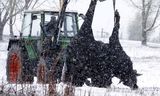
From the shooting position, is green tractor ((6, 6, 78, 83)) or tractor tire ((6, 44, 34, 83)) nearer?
green tractor ((6, 6, 78, 83))

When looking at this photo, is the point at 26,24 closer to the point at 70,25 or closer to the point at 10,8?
the point at 70,25

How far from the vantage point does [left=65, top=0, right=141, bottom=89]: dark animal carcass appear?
10.9 m

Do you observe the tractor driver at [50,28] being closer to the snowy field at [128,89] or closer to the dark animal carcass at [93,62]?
the snowy field at [128,89]

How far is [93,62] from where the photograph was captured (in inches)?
431

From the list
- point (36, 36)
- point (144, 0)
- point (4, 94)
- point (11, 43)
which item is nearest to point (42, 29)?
point (36, 36)

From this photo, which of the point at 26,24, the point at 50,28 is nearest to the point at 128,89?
the point at 50,28

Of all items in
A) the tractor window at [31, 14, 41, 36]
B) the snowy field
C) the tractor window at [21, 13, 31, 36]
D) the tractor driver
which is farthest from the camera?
the tractor window at [21, 13, 31, 36]

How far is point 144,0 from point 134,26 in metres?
82.8

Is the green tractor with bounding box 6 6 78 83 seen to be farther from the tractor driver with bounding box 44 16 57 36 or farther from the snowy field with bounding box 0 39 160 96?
the snowy field with bounding box 0 39 160 96

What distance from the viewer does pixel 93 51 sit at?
11.0 meters

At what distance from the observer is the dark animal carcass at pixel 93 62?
1089 cm

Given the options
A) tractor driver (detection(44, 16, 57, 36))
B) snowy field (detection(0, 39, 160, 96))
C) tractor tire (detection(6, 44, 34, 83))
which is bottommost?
snowy field (detection(0, 39, 160, 96))

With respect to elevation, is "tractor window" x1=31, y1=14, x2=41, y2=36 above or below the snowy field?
above

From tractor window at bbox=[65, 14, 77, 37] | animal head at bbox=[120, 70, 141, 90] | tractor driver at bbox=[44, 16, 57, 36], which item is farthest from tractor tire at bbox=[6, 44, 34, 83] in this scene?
animal head at bbox=[120, 70, 141, 90]
